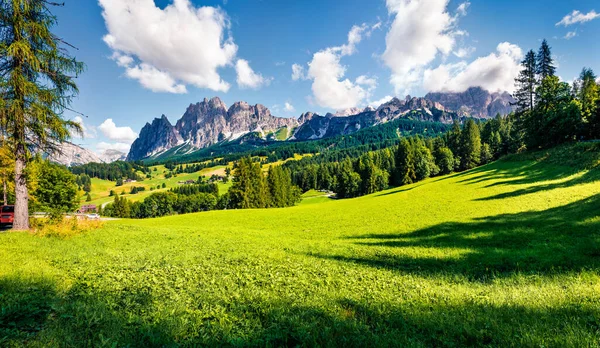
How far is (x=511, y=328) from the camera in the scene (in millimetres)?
4941

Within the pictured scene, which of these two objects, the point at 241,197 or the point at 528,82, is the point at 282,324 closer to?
the point at 241,197

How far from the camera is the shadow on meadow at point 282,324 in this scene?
15.0 feet

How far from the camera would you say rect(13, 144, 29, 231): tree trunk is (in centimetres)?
1683

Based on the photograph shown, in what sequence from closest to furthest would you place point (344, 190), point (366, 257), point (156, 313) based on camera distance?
point (156, 313) < point (366, 257) < point (344, 190)

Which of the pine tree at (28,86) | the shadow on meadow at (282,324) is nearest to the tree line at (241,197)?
the pine tree at (28,86)

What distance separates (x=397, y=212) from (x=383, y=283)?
27230mm

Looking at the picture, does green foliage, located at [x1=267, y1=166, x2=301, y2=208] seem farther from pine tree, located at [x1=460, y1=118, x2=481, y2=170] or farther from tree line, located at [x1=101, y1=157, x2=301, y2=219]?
pine tree, located at [x1=460, y1=118, x2=481, y2=170]

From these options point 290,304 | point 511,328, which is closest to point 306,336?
point 290,304

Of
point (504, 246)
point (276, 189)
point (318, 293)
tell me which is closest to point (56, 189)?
point (276, 189)

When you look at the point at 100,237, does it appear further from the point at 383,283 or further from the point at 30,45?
the point at 383,283

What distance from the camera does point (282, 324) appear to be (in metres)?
5.33

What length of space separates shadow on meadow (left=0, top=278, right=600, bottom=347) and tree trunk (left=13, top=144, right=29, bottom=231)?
15.4 m

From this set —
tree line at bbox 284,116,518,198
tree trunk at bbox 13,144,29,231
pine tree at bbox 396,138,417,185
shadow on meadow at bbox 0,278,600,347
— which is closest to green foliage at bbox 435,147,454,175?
tree line at bbox 284,116,518,198

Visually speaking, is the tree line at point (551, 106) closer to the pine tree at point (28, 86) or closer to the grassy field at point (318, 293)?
the grassy field at point (318, 293)
